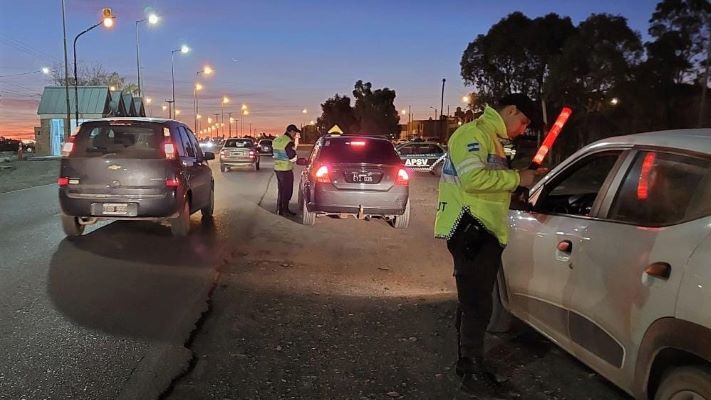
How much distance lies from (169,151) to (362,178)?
306 centimetres

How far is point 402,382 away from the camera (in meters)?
4.08

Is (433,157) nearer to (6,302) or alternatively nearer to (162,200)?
(162,200)

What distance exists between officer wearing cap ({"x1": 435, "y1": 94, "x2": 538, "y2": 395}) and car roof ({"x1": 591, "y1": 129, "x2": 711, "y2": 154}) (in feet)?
1.78

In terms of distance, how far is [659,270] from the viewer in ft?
9.40

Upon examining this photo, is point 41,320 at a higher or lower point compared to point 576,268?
lower

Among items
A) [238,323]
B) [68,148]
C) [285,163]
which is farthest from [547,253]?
[285,163]

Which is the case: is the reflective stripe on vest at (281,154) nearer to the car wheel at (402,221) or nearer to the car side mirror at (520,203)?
the car wheel at (402,221)

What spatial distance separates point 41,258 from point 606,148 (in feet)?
22.6

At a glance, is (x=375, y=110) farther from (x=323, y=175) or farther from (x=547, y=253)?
(x=547, y=253)

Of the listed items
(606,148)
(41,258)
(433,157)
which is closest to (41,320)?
(41,258)

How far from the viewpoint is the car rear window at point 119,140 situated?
893cm

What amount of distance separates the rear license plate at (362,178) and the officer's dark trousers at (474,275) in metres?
6.33

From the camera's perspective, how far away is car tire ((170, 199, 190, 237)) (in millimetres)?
9289

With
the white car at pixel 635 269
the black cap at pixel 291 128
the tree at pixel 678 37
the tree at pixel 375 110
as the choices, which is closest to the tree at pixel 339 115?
the tree at pixel 375 110
